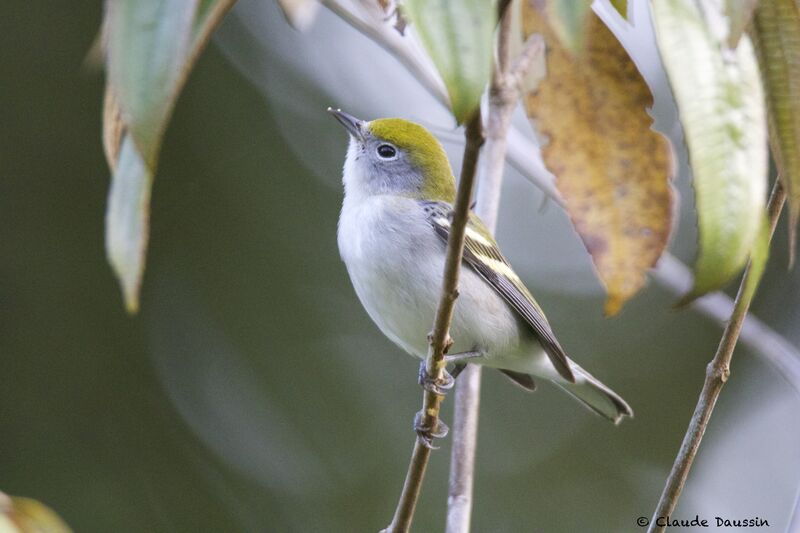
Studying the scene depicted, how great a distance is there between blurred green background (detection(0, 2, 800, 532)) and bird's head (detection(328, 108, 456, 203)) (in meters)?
1.92

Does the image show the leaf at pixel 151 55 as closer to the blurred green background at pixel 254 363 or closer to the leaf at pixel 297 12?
the leaf at pixel 297 12

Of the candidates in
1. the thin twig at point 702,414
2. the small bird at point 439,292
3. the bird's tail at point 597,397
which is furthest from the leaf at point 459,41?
the bird's tail at point 597,397

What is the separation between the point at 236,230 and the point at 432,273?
2660 millimetres

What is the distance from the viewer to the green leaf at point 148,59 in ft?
2.82

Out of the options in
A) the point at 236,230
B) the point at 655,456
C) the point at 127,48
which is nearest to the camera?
the point at 127,48

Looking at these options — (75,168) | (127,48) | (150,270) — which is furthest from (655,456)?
(127,48)

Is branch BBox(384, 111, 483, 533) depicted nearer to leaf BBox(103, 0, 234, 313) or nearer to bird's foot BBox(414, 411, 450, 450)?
bird's foot BBox(414, 411, 450, 450)

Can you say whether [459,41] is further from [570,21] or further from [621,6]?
[621,6]

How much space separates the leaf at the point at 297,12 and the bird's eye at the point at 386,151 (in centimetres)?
128

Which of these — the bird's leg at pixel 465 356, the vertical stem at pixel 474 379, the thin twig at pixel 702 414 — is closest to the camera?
the thin twig at pixel 702 414

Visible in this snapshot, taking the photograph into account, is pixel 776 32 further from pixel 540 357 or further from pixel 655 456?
pixel 655 456

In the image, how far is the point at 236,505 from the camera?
5164 mm

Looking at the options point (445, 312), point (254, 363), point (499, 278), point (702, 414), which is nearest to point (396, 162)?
point (499, 278)

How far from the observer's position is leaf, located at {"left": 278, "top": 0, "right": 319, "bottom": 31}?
1825mm
